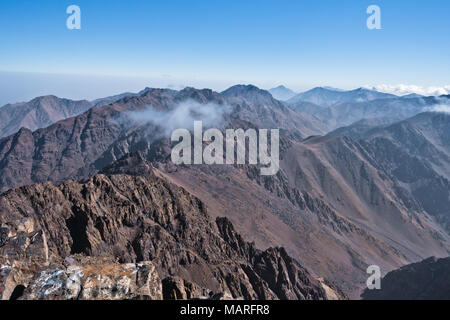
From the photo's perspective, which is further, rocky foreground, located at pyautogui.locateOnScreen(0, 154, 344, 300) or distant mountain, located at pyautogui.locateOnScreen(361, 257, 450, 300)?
distant mountain, located at pyautogui.locateOnScreen(361, 257, 450, 300)

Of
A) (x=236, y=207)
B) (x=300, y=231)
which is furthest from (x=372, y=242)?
(x=236, y=207)

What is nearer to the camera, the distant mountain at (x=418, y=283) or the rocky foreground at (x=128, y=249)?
the rocky foreground at (x=128, y=249)

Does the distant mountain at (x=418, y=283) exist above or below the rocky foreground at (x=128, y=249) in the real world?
below

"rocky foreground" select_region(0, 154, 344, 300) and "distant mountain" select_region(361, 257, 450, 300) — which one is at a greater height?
Result: "rocky foreground" select_region(0, 154, 344, 300)
